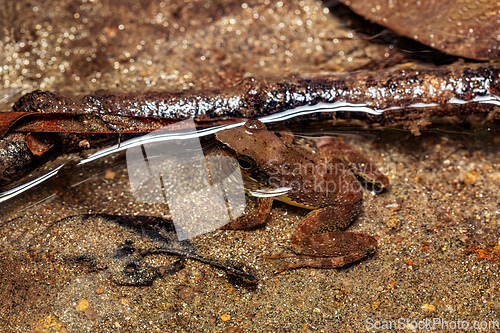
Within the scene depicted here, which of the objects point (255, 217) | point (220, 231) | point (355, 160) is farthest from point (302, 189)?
point (220, 231)

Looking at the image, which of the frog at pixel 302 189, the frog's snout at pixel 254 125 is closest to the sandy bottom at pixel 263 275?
the frog at pixel 302 189

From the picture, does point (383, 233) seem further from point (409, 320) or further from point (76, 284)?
point (76, 284)

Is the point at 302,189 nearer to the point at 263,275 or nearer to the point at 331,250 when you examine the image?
the point at 331,250

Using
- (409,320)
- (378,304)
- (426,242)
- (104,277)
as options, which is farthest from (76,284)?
(426,242)

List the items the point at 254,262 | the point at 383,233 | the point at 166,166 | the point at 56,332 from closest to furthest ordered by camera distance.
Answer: the point at 56,332, the point at 254,262, the point at 383,233, the point at 166,166

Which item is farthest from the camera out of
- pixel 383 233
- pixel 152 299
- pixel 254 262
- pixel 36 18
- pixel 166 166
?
pixel 36 18

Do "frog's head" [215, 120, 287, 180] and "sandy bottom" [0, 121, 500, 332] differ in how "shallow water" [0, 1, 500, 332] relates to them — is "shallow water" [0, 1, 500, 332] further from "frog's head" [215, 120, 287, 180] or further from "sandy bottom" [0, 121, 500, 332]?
"frog's head" [215, 120, 287, 180]
